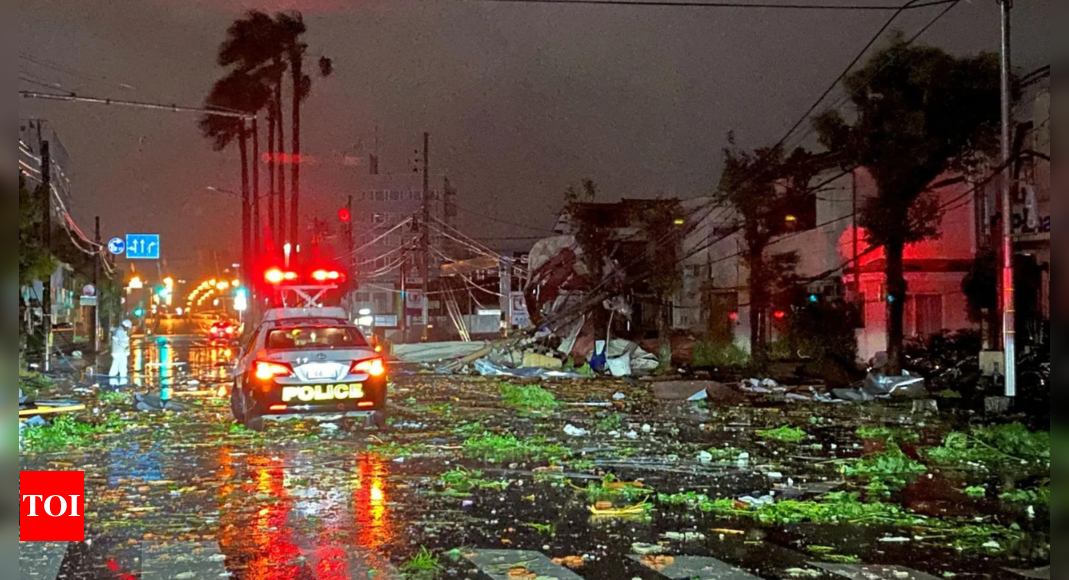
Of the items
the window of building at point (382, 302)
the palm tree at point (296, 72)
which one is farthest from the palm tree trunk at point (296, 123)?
the window of building at point (382, 302)

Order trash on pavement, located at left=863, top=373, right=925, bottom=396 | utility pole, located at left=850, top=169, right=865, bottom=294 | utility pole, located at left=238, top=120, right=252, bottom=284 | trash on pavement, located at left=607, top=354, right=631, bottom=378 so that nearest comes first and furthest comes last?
trash on pavement, located at left=863, top=373, right=925, bottom=396, trash on pavement, located at left=607, top=354, right=631, bottom=378, utility pole, located at left=850, top=169, right=865, bottom=294, utility pole, located at left=238, top=120, right=252, bottom=284

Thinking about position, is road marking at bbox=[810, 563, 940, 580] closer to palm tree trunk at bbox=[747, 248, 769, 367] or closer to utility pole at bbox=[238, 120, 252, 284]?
palm tree trunk at bbox=[747, 248, 769, 367]

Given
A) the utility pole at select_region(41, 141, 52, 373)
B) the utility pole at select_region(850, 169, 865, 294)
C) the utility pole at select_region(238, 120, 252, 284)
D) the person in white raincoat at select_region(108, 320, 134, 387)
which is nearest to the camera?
the person in white raincoat at select_region(108, 320, 134, 387)

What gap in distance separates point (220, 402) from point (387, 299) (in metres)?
63.1

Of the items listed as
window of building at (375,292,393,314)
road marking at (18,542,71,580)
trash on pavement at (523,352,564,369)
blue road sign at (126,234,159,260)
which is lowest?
road marking at (18,542,71,580)

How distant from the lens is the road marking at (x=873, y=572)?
674 centimetres

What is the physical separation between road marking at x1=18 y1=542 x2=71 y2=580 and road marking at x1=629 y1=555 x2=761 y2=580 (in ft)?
13.6

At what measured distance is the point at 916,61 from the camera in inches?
1013

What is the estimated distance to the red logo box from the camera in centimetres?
712

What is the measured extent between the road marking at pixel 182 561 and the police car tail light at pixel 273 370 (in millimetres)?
5930

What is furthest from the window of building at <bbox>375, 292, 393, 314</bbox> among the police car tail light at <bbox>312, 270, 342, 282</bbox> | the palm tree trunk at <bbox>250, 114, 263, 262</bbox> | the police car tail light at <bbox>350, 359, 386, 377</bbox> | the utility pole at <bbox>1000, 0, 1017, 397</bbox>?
the police car tail light at <bbox>350, 359, 386, 377</bbox>

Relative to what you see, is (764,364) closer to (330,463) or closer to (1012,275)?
(1012,275)

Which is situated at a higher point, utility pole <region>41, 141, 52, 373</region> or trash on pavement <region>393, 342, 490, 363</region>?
utility pole <region>41, 141, 52, 373</region>

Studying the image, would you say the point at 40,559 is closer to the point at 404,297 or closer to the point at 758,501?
the point at 758,501
